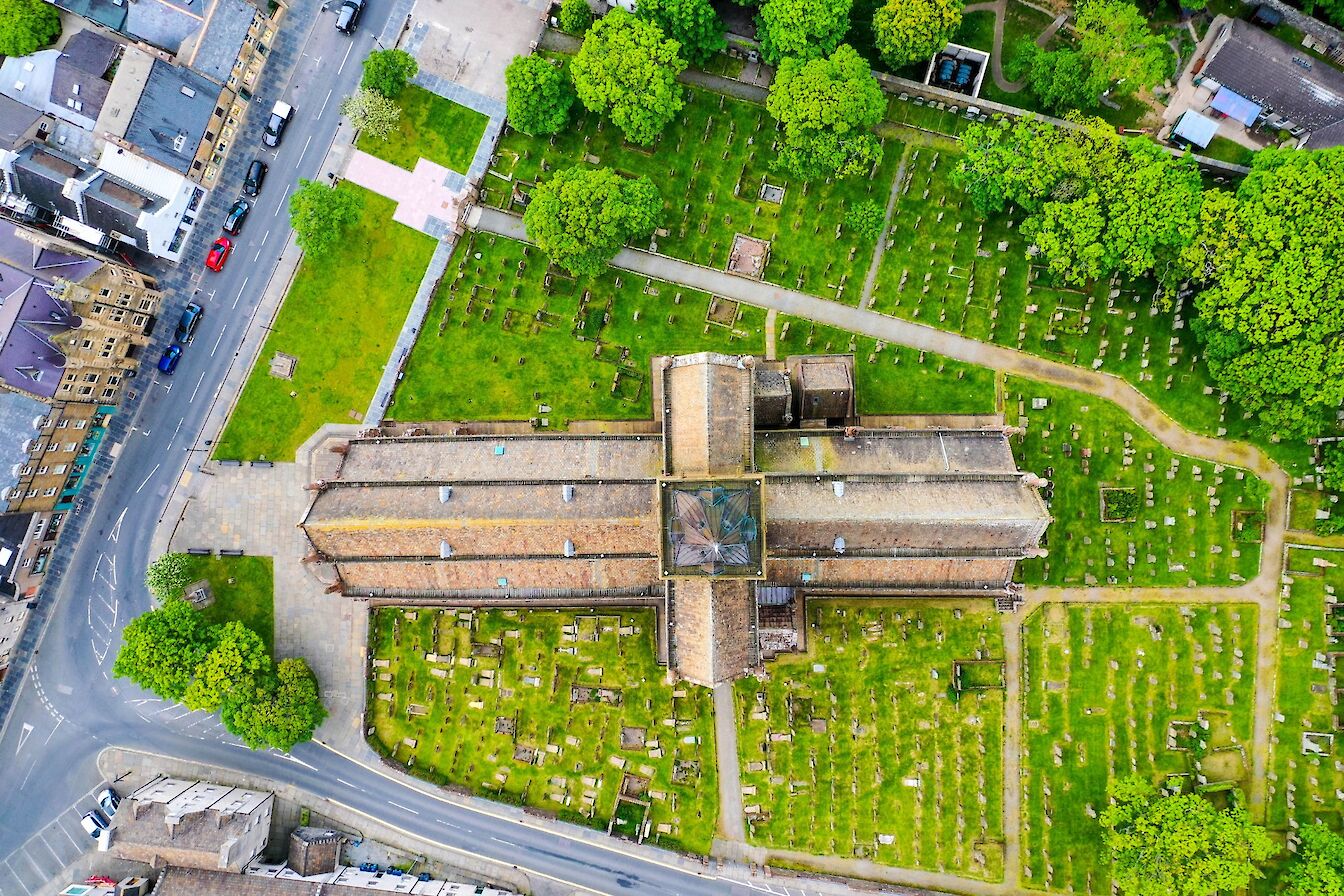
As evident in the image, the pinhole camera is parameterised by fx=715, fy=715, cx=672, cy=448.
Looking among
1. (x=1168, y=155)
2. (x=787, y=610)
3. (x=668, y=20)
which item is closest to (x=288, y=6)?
(x=668, y=20)

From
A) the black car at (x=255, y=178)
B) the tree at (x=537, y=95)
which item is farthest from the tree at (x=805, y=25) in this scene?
the black car at (x=255, y=178)

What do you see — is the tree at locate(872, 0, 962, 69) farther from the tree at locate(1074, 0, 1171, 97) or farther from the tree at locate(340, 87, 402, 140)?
the tree at locate(340, 87, 402, 140)

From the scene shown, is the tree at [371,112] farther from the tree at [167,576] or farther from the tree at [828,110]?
the tree at [167,576]

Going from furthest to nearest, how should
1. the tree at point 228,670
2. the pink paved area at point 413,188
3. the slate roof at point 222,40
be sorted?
the pink paved area at point 413,188, the slate roof at point 222,40, the tree at point 228,670

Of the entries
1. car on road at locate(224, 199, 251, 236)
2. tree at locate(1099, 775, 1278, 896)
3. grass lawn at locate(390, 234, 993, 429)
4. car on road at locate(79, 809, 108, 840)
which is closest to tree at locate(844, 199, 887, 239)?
grass lawn at locate(390, 234, 993, 429)

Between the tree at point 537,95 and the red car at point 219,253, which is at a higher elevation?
the tree at point 537,95
